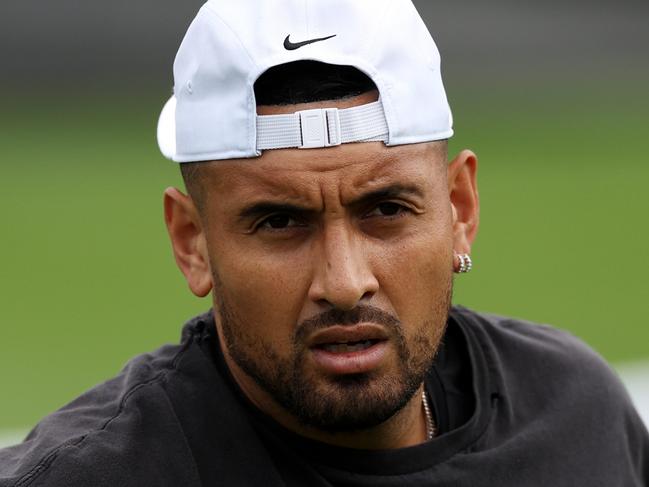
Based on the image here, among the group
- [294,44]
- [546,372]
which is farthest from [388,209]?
[546,372]

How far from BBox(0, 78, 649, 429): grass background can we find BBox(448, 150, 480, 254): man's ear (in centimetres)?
349

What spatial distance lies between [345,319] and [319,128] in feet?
1.34

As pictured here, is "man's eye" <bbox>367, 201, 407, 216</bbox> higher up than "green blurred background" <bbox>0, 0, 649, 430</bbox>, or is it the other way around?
"man's eye" <bbox>367, 201, 407, 216</bbox>

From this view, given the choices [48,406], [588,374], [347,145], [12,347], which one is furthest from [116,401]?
[12,347]

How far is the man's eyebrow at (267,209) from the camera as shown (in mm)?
2766

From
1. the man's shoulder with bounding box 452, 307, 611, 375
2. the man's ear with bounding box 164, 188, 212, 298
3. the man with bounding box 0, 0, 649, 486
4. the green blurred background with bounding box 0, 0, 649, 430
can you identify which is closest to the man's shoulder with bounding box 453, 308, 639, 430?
the man's shoulder with bounding box 452, 307, 611, 375

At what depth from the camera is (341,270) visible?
269 cm

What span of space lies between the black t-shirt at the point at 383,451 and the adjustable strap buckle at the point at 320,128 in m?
0.62

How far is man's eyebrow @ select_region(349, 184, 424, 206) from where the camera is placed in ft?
9.12

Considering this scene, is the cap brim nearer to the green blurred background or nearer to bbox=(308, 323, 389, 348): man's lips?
bbox=(308, 323, 389, 348): man's lips

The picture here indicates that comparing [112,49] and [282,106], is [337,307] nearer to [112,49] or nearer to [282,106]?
[282,106]

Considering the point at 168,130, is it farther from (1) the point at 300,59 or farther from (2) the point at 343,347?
(2) the point at 343,347

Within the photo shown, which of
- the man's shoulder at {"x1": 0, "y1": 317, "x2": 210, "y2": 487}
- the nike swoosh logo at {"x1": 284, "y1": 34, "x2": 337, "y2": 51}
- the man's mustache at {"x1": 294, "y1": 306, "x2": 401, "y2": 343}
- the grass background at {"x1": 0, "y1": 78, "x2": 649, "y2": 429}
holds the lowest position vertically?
the grass background at {"x1": 0, "y1": 78, "x2": 649, "y2": 429}

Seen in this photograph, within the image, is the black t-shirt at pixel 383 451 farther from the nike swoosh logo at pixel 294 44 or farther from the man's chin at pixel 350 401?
the nike swoosh logo at pixel 294 44
